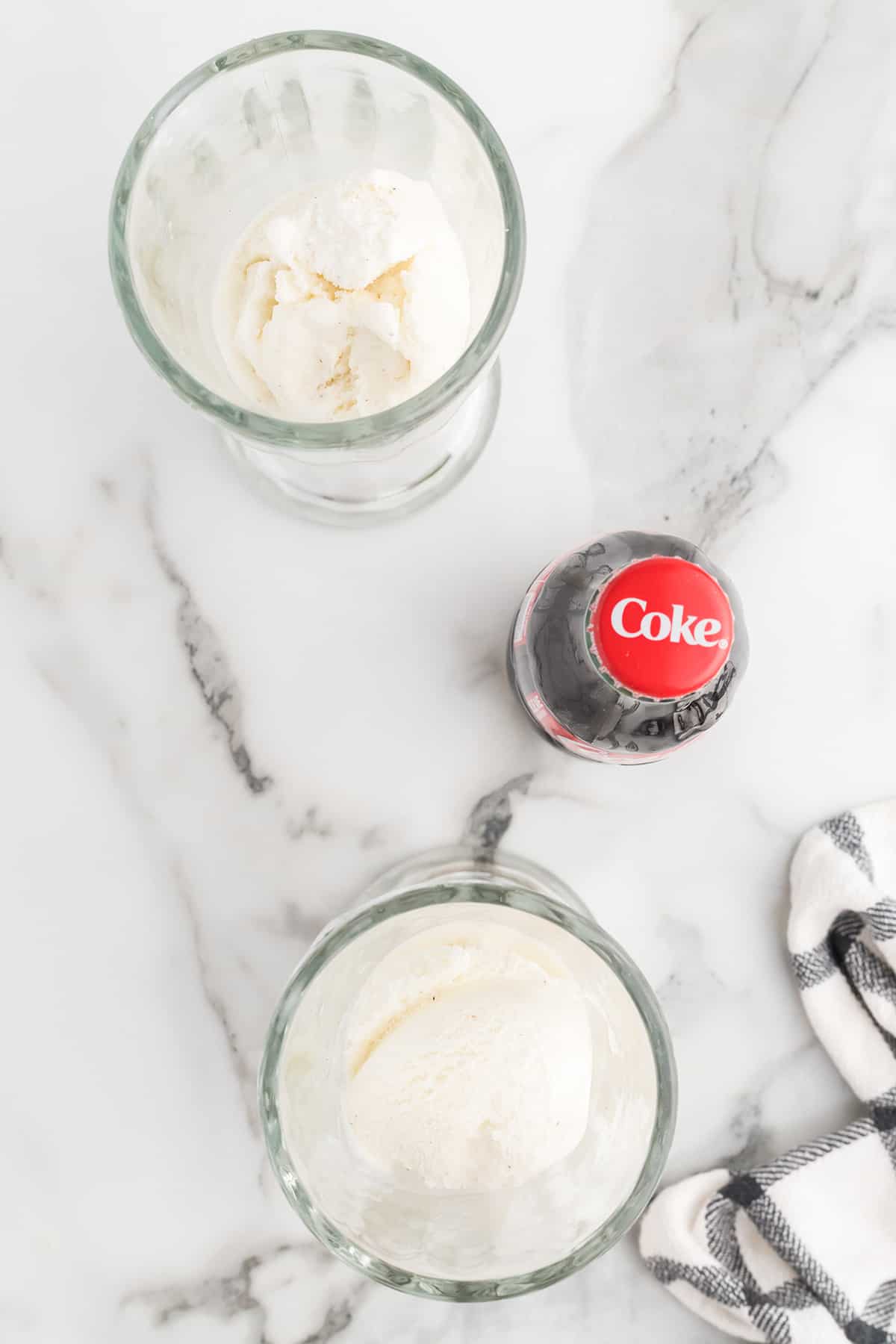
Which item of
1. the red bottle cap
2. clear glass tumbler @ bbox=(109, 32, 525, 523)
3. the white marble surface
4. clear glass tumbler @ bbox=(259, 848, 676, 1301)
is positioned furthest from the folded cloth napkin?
clear glass tumbler @ bbox=(109, 32, 525, 523)

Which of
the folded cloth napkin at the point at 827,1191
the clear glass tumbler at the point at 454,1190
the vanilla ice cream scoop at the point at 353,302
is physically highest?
the vanilla ice cream scoop at the point at 353,302

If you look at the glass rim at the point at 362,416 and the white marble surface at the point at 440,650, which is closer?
the glass rim at the point at 362,416

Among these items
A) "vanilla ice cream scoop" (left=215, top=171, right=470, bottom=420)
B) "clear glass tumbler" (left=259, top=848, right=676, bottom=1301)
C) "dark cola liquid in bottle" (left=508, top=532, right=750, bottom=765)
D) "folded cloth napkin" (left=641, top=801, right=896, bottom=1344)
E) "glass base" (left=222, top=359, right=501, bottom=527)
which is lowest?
"folded cloth napkin" (left=641, top=801, right=896, bottom=1344)

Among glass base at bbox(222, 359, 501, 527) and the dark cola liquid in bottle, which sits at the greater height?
glass base at bbox(222, 359, 501, 527)

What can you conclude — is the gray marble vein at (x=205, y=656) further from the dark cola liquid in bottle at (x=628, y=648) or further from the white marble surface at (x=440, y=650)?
the dark cola liquid in bottle at (x=628, y=648)

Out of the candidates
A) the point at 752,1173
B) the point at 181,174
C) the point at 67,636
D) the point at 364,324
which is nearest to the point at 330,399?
the point at 364,324

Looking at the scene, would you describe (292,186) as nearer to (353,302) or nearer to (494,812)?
(353,302)

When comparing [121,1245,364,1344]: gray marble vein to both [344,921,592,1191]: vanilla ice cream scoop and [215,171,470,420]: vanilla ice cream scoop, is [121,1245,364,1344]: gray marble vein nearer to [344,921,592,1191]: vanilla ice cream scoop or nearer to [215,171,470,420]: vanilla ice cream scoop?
[344,921,592,1191]: vanilla ice cream scoop

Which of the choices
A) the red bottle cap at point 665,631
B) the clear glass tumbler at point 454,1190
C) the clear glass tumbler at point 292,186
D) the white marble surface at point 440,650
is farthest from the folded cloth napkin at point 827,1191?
the clear glass tumbler at point 292,186

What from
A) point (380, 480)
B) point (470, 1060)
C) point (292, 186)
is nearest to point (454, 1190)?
point (470, 1060)
